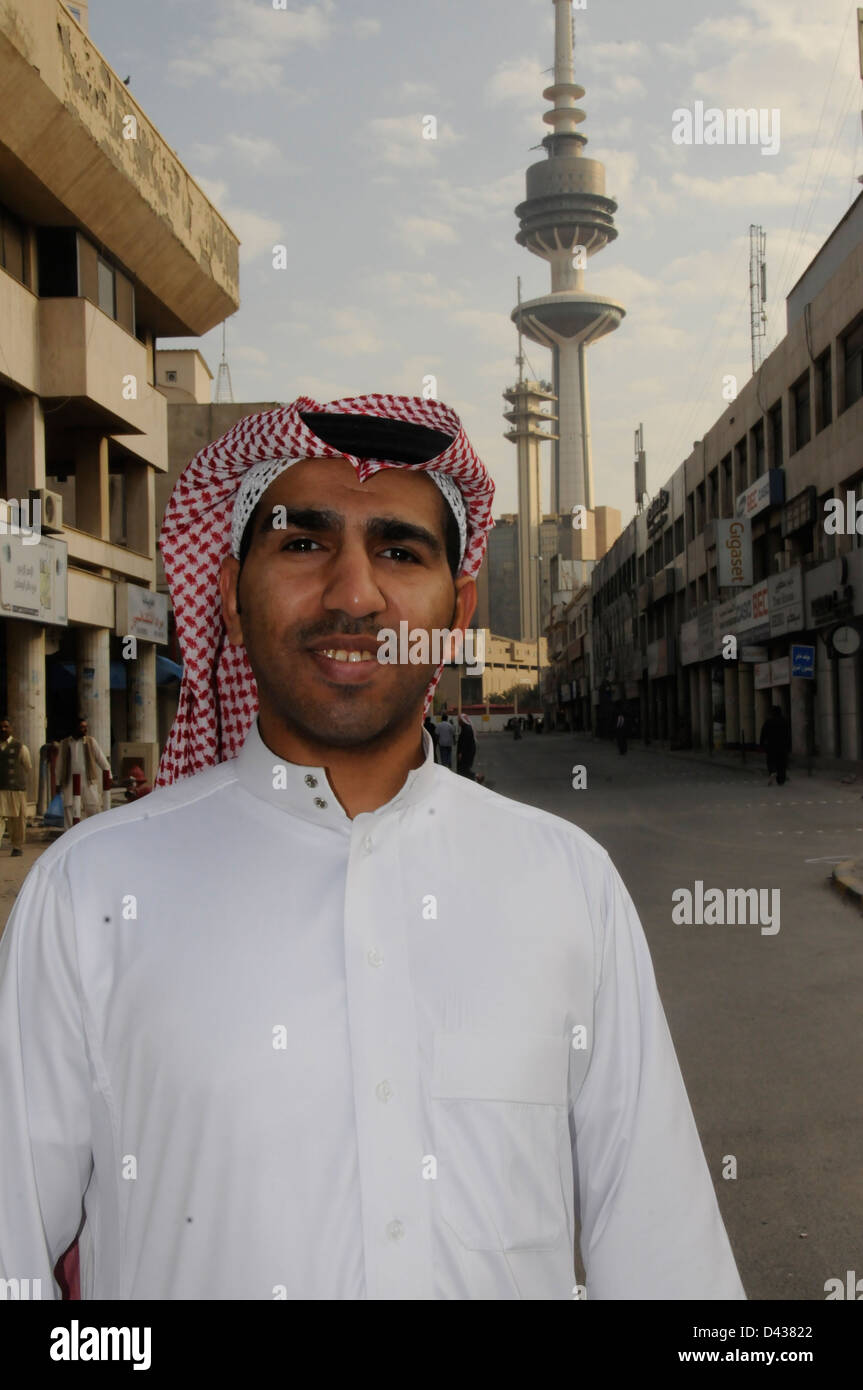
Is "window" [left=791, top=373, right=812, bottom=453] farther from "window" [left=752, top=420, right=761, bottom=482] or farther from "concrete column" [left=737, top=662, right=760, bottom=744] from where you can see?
"concrete column" [left=737, top=662, right=760, bottom=744]

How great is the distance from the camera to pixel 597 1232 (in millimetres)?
1979

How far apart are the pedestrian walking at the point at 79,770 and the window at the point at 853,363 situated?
897 inches

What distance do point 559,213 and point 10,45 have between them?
7579 inches

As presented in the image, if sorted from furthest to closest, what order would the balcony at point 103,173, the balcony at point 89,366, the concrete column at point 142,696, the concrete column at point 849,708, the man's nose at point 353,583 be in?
the concrete column at point 849,708, the concrete column at point 142,696, the balcony at point 89,366, the balcony at point 103,173, the man's nose at point 353,583

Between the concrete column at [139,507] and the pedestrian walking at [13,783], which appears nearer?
the pedestrian walking at [13,783]

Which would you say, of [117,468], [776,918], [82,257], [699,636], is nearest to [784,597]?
Answer: [699,636]

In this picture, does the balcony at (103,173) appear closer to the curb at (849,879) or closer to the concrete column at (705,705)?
the curb at (849,879)

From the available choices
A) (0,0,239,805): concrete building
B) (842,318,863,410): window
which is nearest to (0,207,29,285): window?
(0,0,239,805): concrete building

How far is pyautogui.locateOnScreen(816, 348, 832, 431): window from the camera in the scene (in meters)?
35.4

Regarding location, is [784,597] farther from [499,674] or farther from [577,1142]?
[499,674]

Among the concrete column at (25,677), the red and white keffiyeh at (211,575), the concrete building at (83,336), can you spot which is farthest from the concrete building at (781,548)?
the red and white keffiyeh at (211,575)

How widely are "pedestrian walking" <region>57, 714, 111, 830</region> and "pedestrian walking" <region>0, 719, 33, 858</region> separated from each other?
1.15 m

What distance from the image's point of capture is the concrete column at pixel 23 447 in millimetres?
23625
